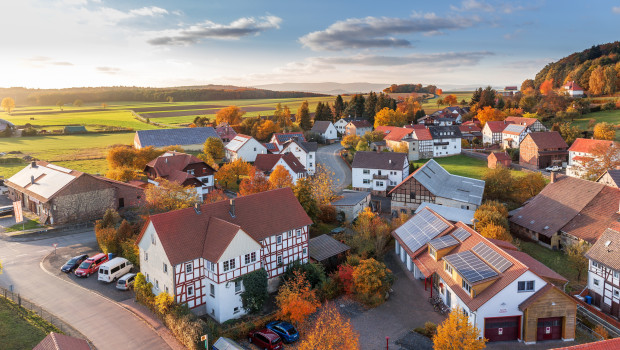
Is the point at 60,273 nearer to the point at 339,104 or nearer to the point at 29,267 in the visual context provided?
the point at 29,267

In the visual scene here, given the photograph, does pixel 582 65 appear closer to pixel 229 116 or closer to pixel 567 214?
pixel 229 116

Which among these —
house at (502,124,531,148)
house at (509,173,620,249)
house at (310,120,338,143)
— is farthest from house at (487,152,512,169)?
house at (310,120,338,143)

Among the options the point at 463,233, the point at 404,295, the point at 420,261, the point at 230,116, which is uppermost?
the point at 230,116

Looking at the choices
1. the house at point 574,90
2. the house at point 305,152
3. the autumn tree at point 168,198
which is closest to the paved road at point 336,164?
the house at point 305,152

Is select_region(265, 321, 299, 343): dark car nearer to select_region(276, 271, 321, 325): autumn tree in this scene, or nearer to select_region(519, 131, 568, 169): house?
select_region(276, 271, 321, 325): autumn tree

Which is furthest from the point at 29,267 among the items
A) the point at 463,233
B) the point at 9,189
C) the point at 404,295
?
the point at 463,233

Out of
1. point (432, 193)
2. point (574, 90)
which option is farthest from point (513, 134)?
point (574, 90)

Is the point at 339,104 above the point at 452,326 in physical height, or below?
above

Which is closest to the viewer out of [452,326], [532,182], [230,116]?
[452,326]
